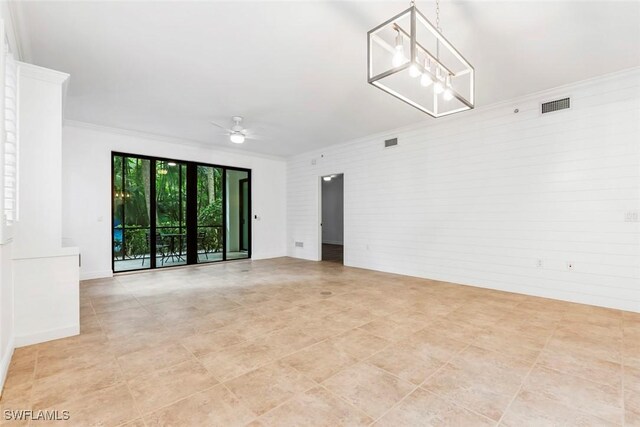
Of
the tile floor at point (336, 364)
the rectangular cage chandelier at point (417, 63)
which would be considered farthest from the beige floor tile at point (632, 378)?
the rectangular cage chandelier at point (417, 63)

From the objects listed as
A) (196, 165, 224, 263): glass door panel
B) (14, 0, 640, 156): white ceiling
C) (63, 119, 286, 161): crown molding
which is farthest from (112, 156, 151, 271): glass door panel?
(14, 0, 640, 156): white ceiling

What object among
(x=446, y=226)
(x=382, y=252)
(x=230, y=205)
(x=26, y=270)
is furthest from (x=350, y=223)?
(x=26, y=270)

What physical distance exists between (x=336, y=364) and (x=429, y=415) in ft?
2.65

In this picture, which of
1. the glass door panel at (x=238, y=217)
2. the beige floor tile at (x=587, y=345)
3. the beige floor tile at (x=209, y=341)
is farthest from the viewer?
the glass door panel at (x=238, y=217)

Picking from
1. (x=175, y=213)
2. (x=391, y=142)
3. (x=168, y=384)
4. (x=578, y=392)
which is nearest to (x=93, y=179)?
(x=175, y=213)

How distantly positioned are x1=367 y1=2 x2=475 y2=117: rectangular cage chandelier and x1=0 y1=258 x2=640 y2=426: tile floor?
2.35 metres

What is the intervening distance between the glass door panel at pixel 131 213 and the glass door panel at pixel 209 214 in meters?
1.15

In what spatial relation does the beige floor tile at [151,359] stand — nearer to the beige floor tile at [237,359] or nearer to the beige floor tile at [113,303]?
the beige floor tile at [237,359]

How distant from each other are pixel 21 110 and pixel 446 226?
6.03 m

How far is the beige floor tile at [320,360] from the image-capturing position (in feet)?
7.38

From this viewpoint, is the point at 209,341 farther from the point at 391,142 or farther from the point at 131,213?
the point at 391,142

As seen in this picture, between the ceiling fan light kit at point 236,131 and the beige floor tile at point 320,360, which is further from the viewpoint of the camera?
the ceiling fan light kit at point 236,131

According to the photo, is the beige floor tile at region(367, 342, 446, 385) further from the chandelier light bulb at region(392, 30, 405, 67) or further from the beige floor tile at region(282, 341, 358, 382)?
the chandelier light bulb at region(392, 30, 405, 67)

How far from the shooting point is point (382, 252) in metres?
6.33
